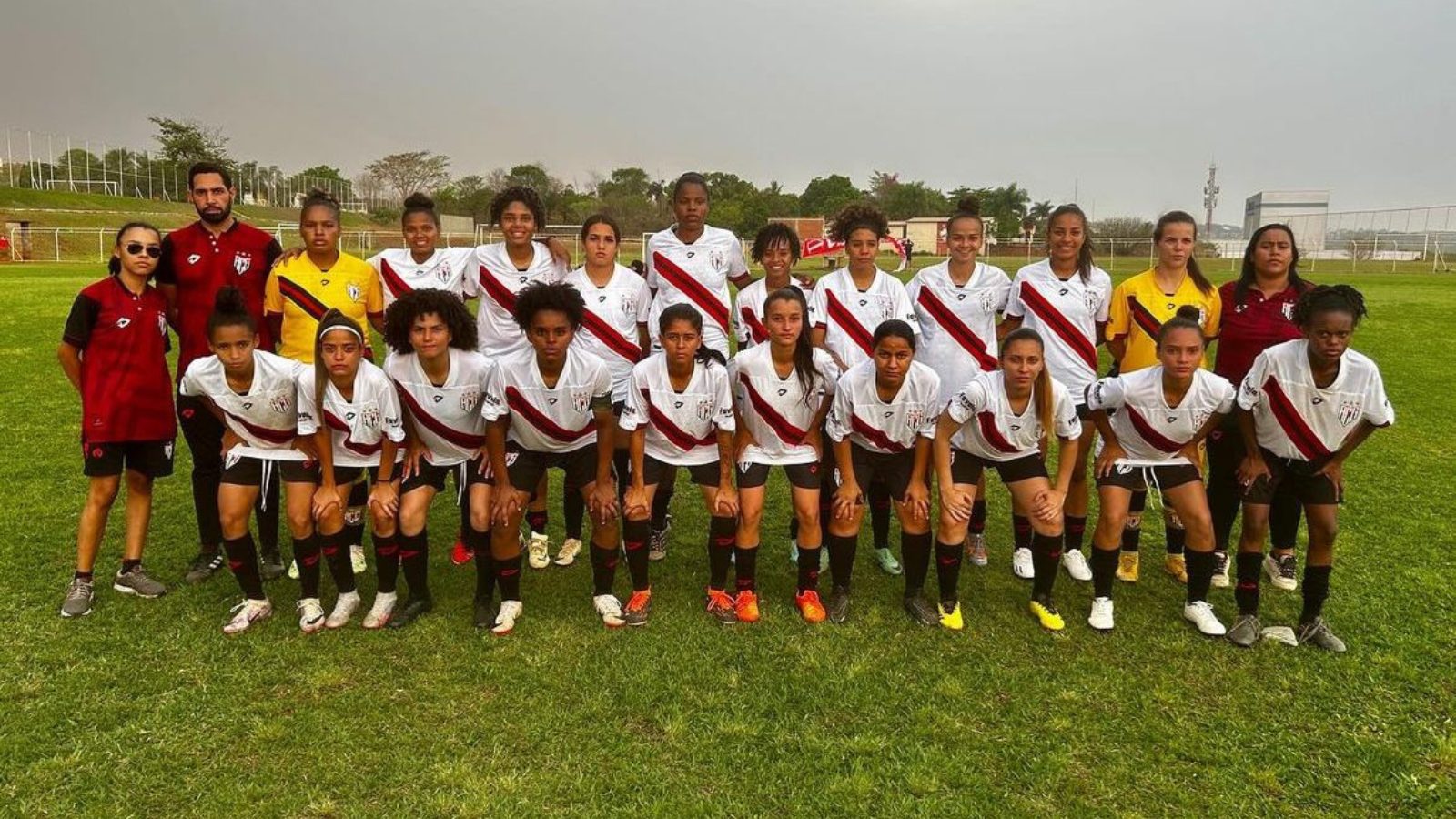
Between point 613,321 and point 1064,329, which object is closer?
point 1064,329

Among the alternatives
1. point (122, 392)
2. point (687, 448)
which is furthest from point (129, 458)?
point (687, 448)

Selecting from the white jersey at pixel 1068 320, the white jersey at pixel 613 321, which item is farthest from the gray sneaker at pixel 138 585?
the white jersey at pixel 1068 320

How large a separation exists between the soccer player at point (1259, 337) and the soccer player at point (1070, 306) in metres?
0.65

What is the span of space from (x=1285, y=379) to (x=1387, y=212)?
172 ft

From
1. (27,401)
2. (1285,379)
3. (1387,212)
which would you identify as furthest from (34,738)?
(1387,212)

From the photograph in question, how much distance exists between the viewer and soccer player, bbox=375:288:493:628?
13.7 feet

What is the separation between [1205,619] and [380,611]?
13.4 ft

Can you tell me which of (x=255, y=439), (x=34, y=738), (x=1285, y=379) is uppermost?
(x=1285, y=379)

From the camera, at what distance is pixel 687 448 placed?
4430 mm

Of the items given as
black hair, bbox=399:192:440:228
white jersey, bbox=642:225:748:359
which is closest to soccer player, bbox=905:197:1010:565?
white jersey, bbox=642:225:748:359

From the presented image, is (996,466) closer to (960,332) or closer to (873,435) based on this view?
(873,435)

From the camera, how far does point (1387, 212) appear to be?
4431cm

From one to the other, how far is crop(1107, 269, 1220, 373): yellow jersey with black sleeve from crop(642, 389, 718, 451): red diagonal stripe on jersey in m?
2.43

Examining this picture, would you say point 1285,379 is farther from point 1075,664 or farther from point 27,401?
point 27,401
